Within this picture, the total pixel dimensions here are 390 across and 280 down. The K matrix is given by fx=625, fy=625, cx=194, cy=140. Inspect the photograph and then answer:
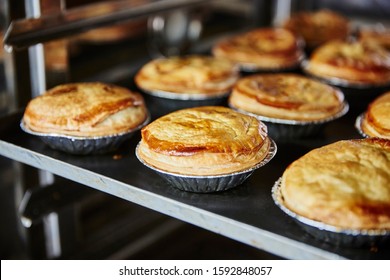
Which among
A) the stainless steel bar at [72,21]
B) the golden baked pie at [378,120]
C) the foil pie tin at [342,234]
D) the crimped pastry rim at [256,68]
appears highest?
the stainless steel bar at [72,21]

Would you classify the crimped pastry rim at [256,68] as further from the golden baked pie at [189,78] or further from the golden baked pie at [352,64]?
the golden baked pie at [189,78]

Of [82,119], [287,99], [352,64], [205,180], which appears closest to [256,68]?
[352,64]

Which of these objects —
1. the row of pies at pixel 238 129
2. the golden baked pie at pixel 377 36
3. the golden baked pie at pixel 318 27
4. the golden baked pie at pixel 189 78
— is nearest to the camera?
→ the row of pies at pixel 238 129

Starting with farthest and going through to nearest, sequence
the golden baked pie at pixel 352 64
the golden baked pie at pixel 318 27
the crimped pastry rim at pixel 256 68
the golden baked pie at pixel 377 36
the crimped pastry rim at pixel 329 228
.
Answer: the golden baked pie at pixel 318 27, the golden baked pie at pixel 377 36, the crimped pastry rim at pixel 256 68, the golden baked pie at pixel 352 64, the crimped pastry rim at pixel 329 228

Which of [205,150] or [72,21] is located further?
[72,21]

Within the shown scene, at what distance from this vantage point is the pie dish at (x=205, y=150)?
7.34ft

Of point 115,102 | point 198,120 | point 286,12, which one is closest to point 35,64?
point 115,102

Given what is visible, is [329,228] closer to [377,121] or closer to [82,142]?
[377,121]

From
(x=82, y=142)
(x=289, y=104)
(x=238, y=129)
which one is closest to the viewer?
(x=238, y=129)

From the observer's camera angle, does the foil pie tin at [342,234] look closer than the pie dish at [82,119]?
Yes

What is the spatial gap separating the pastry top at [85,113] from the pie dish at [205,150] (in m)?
0.23

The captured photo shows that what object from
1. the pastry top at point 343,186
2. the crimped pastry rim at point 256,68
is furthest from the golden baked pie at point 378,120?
the crimped pastry rim at point 256,68

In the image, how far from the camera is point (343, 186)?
204 centimetres

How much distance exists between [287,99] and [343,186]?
2.69 ft
